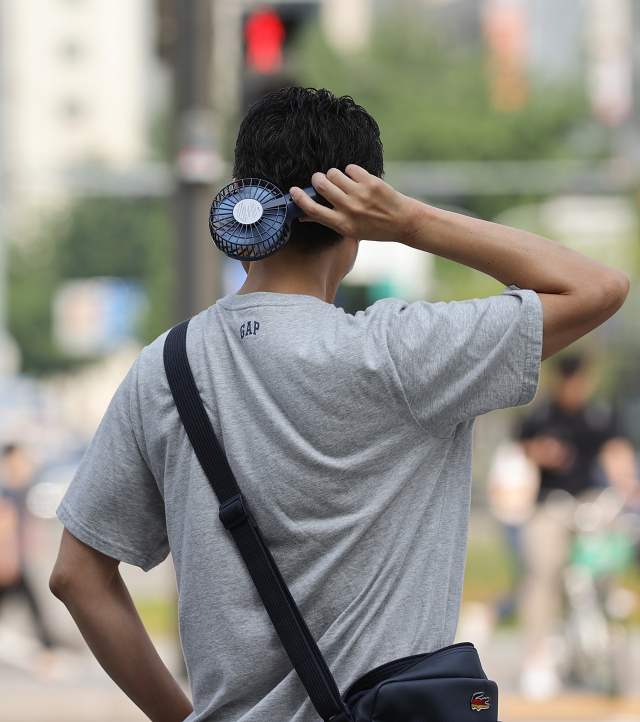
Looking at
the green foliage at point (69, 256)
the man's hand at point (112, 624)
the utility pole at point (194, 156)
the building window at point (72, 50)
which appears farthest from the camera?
the building window at point (72, 50)

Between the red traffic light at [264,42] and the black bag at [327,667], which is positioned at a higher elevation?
the red traffic light at [264,42]

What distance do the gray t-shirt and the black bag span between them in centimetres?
2

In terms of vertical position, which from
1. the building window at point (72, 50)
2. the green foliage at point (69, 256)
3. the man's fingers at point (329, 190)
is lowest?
the green foliage at point (69, 256)

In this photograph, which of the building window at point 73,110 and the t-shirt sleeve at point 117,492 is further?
the building window at point 73,110

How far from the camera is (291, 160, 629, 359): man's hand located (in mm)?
1470

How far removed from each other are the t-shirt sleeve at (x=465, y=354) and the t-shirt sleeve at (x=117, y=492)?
1.50 ft

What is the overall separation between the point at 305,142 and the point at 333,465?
51 cm

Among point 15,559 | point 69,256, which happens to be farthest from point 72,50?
point 15,559

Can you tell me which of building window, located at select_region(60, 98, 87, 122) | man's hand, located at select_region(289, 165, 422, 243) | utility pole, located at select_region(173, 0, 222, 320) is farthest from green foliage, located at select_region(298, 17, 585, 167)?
building window, located at select_region(60, 98, 87, 122)

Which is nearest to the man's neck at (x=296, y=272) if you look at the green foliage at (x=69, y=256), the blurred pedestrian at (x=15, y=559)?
the blurred pedestrian at (x=15, y=559)

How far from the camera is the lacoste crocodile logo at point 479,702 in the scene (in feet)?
4.68

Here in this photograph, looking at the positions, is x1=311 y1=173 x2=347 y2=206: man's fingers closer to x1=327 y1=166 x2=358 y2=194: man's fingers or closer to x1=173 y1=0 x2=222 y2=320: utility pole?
x1=327 y1=166 x2=358 y2=194: man's fingers

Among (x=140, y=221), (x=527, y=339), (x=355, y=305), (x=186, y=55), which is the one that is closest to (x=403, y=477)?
(x=527, y=339)

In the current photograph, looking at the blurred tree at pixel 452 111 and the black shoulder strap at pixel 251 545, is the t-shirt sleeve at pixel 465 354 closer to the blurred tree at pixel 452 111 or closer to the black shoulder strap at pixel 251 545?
the black shoulder strap at pixel 251 545
